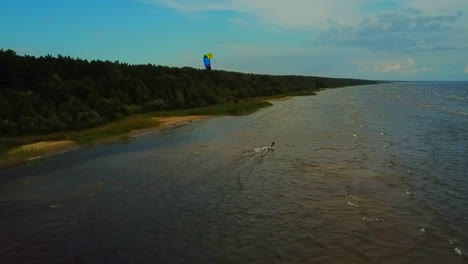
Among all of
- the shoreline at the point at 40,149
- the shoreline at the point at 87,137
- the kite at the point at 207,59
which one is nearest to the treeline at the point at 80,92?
the shoreline at the point at 87,137

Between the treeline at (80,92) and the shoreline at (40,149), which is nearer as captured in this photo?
the shoreline at (40,149)

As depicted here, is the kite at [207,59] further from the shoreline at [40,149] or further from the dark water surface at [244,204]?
the dark water surface at [244,204]

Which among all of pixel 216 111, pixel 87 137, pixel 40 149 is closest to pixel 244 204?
pixel 40 149

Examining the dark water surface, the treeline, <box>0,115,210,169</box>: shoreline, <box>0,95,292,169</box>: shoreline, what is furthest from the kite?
the dark water surface

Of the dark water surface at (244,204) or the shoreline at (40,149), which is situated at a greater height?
the shoreline at (40,149)

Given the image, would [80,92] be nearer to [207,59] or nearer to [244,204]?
[244,204]

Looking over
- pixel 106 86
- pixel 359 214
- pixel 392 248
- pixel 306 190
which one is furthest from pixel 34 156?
pixel 106 86
